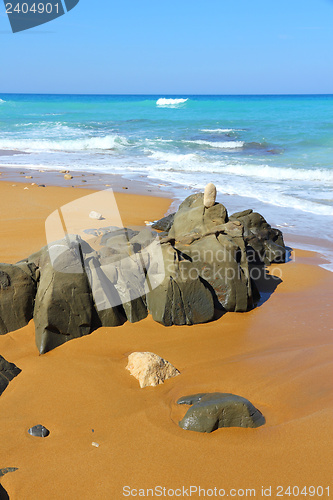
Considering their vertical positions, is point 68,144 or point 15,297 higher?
point 68,144

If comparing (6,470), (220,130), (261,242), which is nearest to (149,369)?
(6,470)

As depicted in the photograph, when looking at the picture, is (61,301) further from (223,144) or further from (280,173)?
(223,144)

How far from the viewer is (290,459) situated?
298cm

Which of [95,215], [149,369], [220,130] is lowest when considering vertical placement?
[149,369]

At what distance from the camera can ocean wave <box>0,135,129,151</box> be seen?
2244cm

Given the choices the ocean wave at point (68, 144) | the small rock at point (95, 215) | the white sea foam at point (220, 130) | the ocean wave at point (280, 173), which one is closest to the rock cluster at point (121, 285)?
the small rock at point (95, 215)

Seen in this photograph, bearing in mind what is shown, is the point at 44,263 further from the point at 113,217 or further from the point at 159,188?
the point at 159,188

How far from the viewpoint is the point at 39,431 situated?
3141mm

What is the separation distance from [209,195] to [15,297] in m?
2.85

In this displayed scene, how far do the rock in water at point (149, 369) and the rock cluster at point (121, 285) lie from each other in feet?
2.49

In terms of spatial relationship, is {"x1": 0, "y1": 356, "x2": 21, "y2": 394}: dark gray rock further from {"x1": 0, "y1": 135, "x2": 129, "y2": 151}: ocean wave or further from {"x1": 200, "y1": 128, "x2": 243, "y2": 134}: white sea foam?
{"x1": 200, "y1": 128, "x2": 243, "y2": 134}: white sea foam

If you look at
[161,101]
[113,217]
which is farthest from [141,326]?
[161,101]

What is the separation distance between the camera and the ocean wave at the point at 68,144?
22.4 meters

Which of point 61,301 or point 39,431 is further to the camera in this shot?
point 61,301
